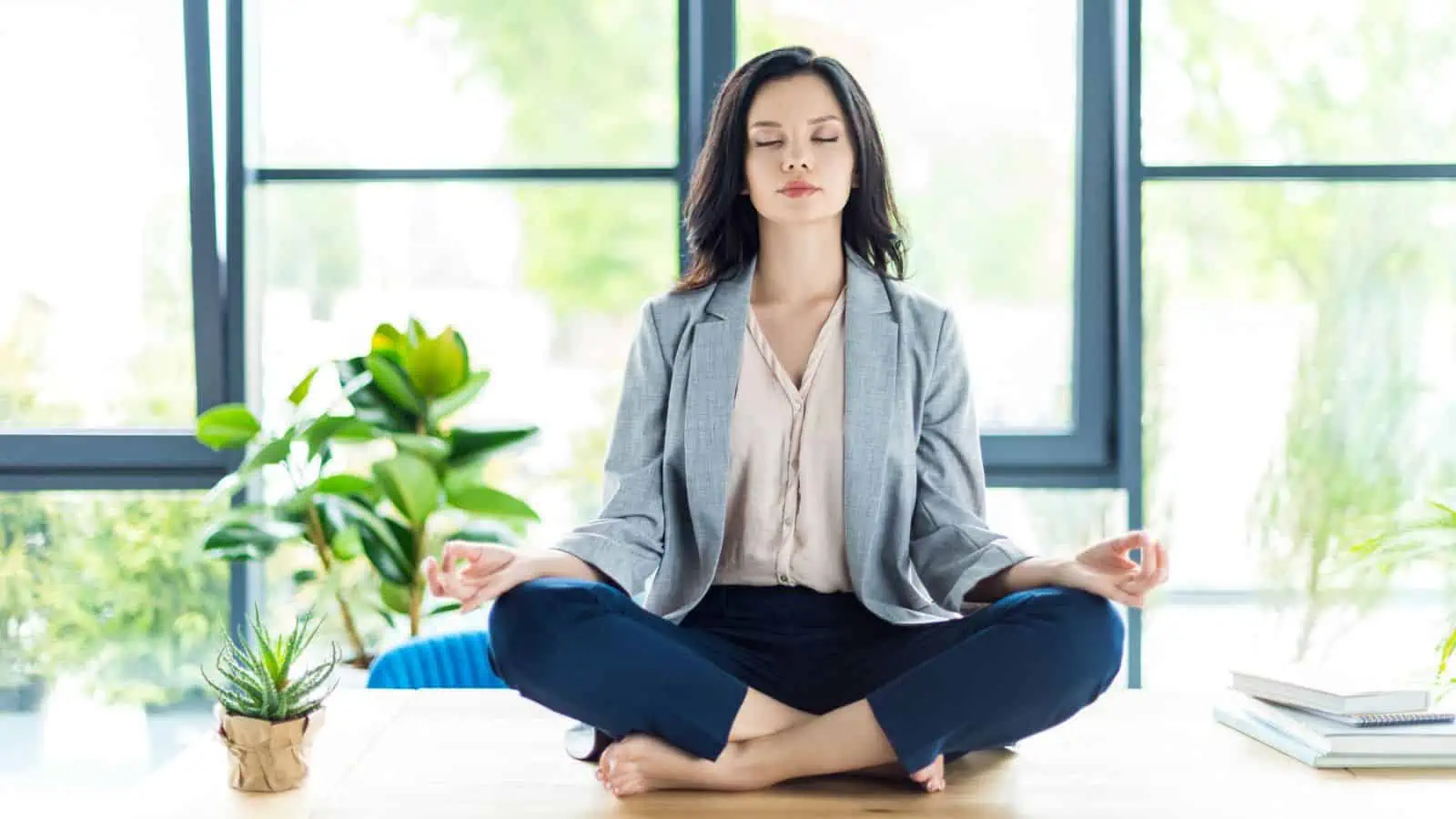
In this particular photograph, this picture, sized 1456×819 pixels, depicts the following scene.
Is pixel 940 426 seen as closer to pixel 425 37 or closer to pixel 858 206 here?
pixel 858 206

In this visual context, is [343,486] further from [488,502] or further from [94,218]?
[94,218]

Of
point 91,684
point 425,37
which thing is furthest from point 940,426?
point 91,684

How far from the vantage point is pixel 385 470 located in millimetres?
2684

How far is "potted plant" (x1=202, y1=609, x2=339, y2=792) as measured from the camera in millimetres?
1844

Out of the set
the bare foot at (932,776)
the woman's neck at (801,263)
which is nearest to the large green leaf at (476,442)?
the woman's neck at (801,263)

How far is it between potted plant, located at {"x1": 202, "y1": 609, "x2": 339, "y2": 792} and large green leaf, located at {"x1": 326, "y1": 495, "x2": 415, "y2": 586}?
89 cm

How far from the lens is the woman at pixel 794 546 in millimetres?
1771

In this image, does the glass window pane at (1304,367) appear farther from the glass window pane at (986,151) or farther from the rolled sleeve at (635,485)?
the rolled sleeve at (635,485)

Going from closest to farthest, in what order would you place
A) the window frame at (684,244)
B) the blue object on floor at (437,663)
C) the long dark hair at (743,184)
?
the long dark hair at (743,184) → the blue object on floor at (437,663) → the window frame at (684,244)

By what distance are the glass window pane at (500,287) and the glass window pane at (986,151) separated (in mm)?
570

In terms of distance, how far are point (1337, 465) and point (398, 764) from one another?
2259mm

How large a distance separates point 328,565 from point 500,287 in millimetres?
774

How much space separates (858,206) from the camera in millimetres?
2258

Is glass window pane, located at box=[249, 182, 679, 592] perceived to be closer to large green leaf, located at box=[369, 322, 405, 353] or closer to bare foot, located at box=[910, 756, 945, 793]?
large green leaf, located at box=[369, 322, 405, 353]
